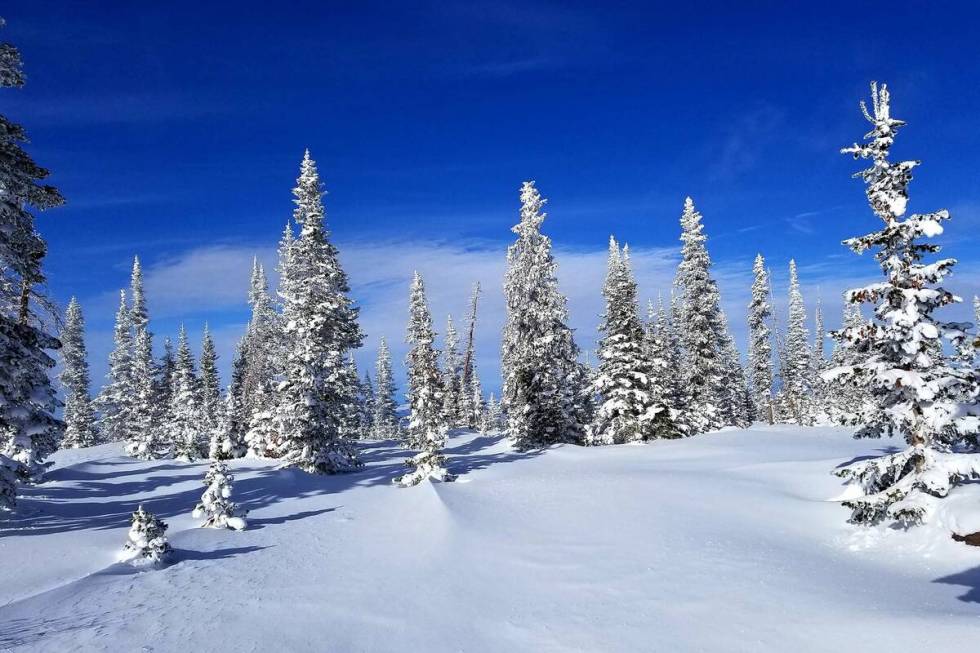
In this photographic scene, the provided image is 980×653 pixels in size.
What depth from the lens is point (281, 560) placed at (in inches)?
501

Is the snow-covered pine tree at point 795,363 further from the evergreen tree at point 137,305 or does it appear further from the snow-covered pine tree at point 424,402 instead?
the evergreen tree at point 137,305

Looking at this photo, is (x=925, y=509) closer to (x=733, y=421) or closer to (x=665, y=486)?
(x=665, y=486)

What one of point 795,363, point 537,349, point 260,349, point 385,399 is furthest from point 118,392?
point 795,363

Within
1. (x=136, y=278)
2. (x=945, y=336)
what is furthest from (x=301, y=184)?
(x=136, y=278)

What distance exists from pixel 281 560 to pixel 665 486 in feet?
41.2

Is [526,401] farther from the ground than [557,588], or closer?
farther from the ground

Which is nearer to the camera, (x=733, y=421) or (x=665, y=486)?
(x=665, y=486)

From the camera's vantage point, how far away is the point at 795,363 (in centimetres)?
6475

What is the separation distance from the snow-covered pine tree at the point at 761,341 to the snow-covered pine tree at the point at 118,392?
6008 centimetres

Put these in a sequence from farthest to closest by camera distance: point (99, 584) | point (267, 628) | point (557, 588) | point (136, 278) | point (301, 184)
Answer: point (136, 278)
point (301, 184)
point (557, 588)
point (99, 584)
point (267, 628)

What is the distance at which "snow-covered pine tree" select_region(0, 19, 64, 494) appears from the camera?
14.0m

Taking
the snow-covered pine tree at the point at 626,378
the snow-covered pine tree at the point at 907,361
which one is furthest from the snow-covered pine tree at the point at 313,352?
Answer: the snow-covered pine tree at the point at 907,361

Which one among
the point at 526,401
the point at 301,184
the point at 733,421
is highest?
the point at 301,184

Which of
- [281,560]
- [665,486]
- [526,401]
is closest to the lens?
[281,560]
